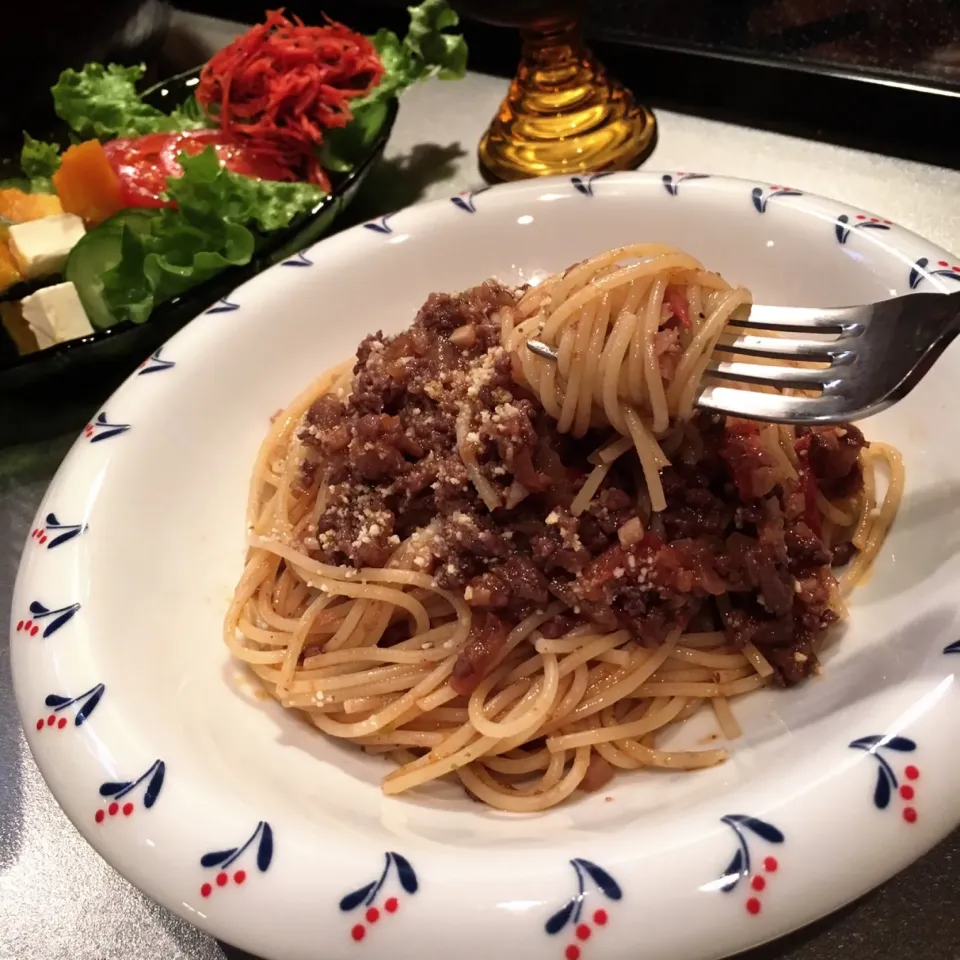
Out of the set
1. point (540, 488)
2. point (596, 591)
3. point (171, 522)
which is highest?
point (540, 488)

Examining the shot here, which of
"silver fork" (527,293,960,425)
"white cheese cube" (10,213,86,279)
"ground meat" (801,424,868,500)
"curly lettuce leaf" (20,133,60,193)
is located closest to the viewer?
"silver fork" (527,293,960,425)

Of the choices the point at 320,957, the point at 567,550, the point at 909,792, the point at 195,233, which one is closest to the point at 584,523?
A: the point at 567,550

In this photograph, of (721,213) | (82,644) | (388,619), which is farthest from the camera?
(721,213)

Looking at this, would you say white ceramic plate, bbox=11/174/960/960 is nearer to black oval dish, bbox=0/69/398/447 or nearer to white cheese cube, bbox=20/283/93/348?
black oval dish, bbox=0/69/398/447

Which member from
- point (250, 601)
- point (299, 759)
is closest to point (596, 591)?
point (299, 759)

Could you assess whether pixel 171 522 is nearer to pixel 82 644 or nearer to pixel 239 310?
pixel 82 644

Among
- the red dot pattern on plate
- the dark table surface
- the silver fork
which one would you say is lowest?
the dark table surface

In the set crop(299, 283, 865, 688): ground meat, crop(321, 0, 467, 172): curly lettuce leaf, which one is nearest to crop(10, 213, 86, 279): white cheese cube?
crop(321, 0, 467, 172): curly lettuce leaf
